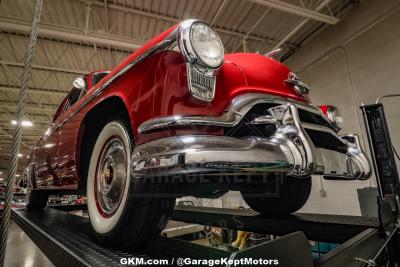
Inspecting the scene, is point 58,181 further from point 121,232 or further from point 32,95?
point 32,95

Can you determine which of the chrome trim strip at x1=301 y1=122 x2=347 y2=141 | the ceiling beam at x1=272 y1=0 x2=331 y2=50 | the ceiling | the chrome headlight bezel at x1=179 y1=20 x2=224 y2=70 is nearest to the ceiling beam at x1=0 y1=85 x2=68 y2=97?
the ceiling

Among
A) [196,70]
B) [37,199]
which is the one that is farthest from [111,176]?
[37,199]

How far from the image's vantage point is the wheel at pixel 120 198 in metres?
1.19

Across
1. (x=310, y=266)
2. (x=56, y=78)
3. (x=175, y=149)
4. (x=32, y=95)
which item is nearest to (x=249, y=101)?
(x=175, y=149)

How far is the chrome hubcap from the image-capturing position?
4.65 feet

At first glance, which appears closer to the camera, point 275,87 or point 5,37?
point 275,87

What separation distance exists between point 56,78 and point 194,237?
7311 millimetres

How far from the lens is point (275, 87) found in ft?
4.82

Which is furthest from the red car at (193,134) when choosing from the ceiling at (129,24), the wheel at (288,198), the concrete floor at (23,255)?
the ceiling at (129,24)

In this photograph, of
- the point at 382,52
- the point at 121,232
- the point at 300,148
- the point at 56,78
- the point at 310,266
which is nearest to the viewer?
the point at 310,266

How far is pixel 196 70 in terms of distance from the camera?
110cm

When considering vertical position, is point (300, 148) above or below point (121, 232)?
above

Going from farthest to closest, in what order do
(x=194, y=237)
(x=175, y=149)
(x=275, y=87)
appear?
1. (x=194, y=237)
2. (x=275, y=87)
3. (x=175, y=149)

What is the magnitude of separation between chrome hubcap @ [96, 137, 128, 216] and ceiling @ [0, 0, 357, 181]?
4.24m
